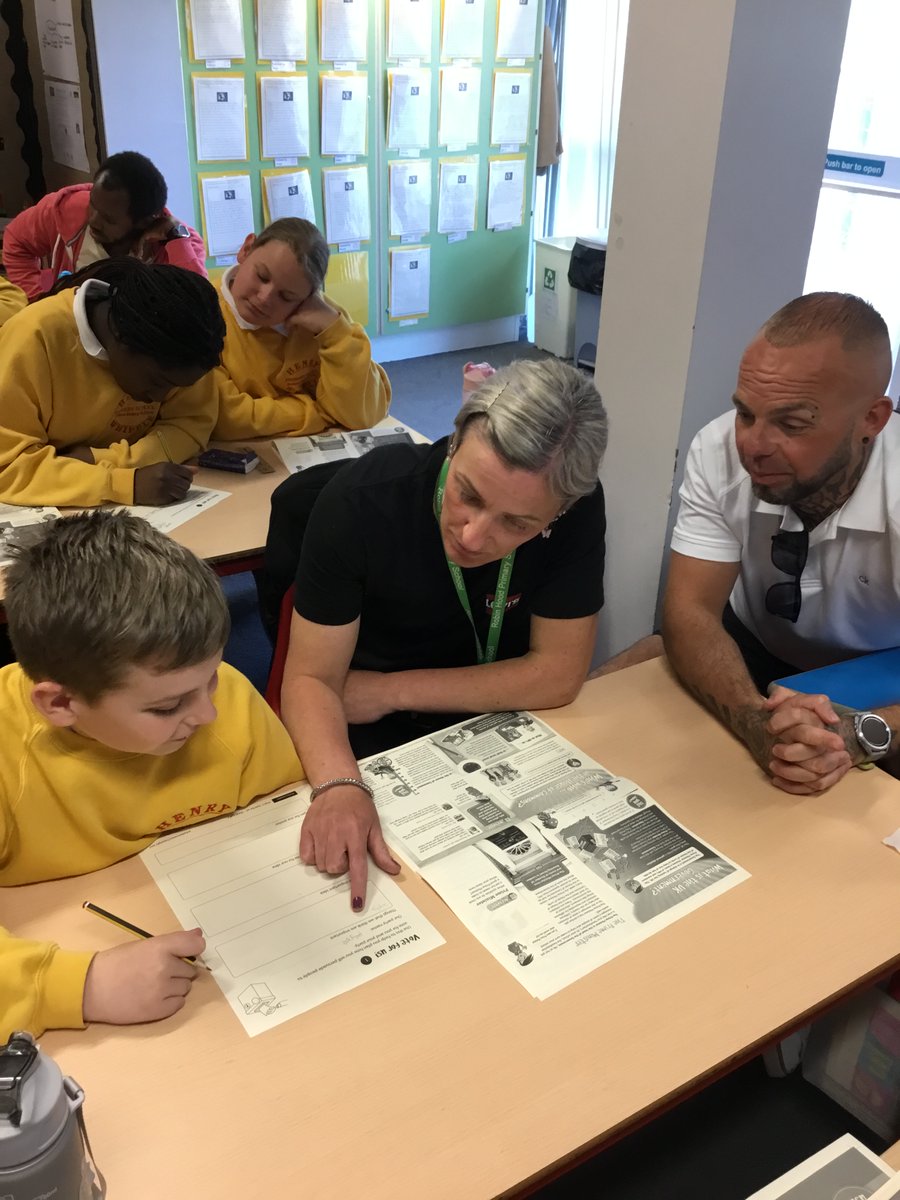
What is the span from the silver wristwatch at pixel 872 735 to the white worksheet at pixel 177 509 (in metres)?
1.39

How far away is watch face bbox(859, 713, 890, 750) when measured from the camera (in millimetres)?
1409

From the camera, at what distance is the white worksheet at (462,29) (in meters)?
4.70

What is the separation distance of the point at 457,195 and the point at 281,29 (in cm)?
126

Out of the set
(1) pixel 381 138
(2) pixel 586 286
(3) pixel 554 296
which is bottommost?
(3) pixel 554 296

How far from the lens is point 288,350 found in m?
2.64

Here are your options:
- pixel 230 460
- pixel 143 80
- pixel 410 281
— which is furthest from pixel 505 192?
pixel 230 460

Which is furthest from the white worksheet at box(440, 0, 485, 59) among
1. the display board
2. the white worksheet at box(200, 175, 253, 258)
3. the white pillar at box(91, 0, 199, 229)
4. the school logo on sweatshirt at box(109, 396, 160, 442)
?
the school logo on sweatshirt at box(109, 396, 160, 442)

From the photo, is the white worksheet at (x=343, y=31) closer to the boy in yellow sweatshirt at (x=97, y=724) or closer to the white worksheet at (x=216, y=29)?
the white worksheet at (x=216, y=29)

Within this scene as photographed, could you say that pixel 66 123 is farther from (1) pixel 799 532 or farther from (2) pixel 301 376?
(1) pixel 799 532

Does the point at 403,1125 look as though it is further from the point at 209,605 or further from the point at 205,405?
the point at 205,405

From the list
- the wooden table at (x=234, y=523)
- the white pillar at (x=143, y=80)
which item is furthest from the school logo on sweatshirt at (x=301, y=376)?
the white pillar at (x=143, y=80)

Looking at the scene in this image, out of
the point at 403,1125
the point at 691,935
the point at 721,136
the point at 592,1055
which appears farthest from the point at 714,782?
the point at 721,136

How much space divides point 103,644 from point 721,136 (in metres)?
1.35

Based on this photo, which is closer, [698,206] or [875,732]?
[875,732]
